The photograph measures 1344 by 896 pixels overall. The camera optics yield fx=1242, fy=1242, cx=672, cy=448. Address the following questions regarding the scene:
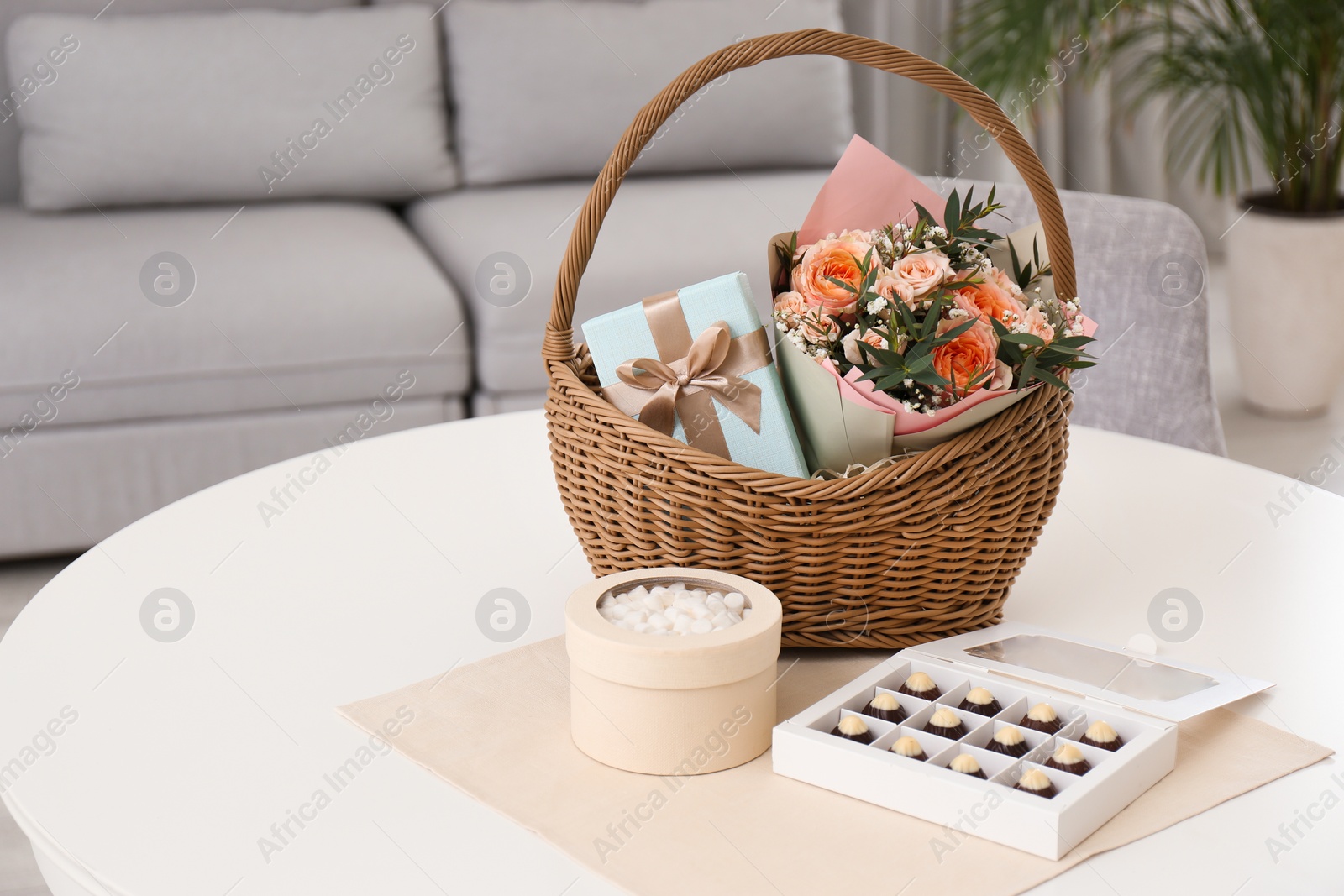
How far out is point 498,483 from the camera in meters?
1.14

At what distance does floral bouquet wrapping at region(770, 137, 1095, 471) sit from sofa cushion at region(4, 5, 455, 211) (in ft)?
5.90

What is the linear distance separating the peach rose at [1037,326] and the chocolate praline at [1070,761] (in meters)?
0.26

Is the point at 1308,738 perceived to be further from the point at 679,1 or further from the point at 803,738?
the point at 679,1

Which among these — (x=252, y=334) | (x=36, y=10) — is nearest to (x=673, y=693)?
(x=252, y=334)

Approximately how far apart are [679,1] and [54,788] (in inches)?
91.0

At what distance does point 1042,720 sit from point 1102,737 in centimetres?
3

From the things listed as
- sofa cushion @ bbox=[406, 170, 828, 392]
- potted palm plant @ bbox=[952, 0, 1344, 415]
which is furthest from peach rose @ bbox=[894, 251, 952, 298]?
potted palm plant @ bbox=[952, 0, 1344, 415]

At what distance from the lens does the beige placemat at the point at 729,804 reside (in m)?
0.60

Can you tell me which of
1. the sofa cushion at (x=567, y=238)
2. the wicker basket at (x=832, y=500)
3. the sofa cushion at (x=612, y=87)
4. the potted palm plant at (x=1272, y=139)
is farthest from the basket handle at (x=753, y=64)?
the potted palm plant at (x=1272, y=139)

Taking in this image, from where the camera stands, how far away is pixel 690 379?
83 centimetres

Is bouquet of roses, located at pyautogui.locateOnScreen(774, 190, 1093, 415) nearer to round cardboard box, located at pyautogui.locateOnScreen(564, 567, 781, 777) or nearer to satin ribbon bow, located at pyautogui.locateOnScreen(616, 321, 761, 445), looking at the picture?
satin ribbon bow, located at pyautogui.locateOnScreen(616, 321, 761, 445)

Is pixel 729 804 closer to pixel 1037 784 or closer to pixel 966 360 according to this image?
pixel 1037 784

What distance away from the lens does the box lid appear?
2.41ft

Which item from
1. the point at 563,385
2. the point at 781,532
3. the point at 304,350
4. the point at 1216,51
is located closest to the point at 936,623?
the point at 781,532
